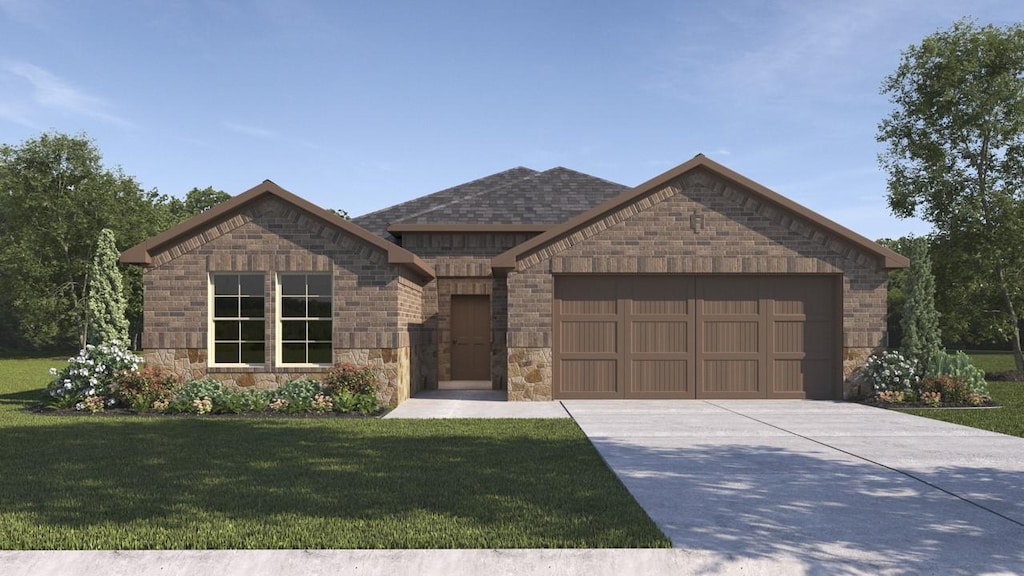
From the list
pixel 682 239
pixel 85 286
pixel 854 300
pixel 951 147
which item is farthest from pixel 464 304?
pixel 85 286

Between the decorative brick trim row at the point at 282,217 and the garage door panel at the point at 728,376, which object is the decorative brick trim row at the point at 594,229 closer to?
the decorative brick trim row at the point at 282,217

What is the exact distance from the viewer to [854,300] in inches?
615

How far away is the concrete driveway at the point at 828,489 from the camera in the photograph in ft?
17.1

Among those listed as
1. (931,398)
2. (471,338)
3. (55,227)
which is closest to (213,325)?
(471,338)

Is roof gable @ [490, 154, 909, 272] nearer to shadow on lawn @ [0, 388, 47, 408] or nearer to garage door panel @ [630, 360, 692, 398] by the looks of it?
garage door panel @ [630, 360, 692, 398]

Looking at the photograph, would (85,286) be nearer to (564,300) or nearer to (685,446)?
(564,300)

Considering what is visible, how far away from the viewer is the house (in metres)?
14.7

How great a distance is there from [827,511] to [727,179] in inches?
402

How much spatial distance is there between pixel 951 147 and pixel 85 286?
139ft

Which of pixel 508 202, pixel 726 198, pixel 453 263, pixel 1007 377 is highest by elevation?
pixel 508 202

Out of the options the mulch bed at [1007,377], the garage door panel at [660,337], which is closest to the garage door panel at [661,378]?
the garage door panel at [660,337]

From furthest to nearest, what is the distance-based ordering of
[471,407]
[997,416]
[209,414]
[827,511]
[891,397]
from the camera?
[891,397]
[471,407]
[209,414]
[997,416]
[827,511]

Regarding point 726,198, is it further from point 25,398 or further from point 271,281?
point 25,398

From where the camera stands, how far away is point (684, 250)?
612 inches
